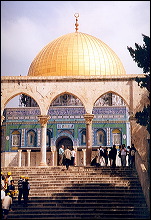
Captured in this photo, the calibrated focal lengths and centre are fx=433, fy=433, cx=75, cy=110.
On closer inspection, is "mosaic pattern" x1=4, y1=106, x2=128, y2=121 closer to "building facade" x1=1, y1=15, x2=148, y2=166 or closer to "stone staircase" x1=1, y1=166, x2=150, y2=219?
"building facade" x1=1, y1=15, x2=148, y2=166

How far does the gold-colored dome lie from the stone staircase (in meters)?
9.36

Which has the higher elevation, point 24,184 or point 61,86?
point 61,86

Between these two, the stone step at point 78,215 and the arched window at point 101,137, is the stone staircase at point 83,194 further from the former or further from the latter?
the arched window at point 101,137

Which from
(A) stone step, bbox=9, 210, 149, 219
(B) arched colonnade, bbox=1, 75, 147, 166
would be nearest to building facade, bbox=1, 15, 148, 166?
(B) arched colonnade, bbox=1, 75, 147, 166

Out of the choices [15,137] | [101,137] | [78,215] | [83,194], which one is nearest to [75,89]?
[83,194]

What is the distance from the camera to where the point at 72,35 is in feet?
82.4

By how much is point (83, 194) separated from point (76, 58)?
12.6 meters

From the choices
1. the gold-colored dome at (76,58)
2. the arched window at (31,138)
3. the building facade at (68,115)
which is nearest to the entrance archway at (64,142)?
the building facade at (68,115)

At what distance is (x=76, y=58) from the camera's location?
77.3 ft

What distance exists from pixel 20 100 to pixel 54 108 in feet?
12.3

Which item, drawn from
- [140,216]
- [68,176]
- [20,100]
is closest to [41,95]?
[68,176]

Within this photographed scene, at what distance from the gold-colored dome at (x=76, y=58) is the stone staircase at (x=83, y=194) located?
9364 mm

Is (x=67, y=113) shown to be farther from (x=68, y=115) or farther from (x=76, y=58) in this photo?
(x=76, y=58)

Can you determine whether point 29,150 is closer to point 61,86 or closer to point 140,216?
point 61,86
